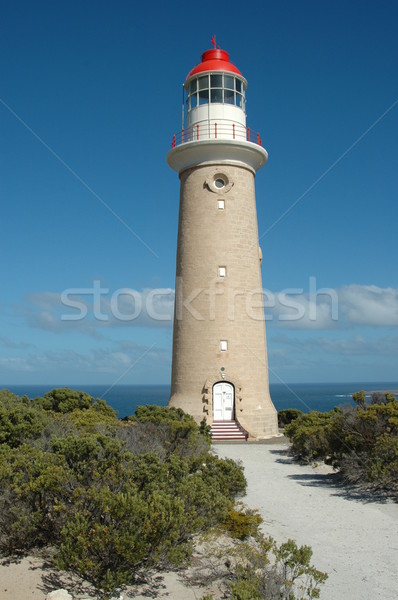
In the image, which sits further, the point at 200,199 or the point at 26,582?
the point at 200,199

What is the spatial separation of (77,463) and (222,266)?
42.1ft

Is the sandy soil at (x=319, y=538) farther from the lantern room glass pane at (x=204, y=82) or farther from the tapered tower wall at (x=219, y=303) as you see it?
the lantern room glass pane at (x=204, y=82)

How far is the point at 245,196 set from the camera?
65.8 feet

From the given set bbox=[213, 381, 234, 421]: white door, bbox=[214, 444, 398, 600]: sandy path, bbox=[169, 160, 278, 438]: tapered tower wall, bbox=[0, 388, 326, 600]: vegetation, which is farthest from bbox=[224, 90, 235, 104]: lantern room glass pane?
bbox=[0, 388, 326, 600]: vegetation

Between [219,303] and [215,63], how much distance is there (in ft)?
29.2

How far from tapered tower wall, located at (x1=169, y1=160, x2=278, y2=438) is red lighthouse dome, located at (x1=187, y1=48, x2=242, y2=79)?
3.41 m

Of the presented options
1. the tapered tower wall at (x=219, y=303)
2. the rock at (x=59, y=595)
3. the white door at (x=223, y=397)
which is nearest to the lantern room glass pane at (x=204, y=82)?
the tapered tower wall at (x=219, y=303)

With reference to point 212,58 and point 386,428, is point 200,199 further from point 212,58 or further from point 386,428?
point 386,428

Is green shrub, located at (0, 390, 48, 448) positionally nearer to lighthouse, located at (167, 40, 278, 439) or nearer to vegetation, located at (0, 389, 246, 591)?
vegetation, located at (0, 389, 246, 591)

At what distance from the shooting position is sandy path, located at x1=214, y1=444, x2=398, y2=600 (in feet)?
22.9

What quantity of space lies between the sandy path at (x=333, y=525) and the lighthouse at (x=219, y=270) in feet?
16.0

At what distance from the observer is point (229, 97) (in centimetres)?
1991

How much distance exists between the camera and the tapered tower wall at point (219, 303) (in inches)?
753

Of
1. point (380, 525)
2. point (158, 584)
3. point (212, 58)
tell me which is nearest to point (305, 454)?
point (380, 525)
